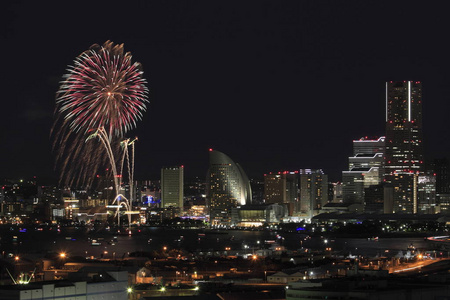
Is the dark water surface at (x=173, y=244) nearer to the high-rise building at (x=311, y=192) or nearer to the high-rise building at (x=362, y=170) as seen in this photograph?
the high-rise building at (x=362, y=170)

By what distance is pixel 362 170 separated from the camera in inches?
3551

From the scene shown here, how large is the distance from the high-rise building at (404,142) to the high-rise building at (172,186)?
87.9 feet

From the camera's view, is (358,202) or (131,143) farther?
(358,202)

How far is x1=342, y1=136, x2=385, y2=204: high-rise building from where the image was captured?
89.5 m

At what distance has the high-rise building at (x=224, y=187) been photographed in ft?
280

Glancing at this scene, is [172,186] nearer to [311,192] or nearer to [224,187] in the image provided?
[311,192]

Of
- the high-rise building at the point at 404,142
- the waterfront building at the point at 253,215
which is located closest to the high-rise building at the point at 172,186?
the waterfront building at the point at 253,215

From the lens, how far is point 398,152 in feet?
277

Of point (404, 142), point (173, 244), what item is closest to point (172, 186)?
point (404, 142)

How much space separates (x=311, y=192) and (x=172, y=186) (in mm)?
17290

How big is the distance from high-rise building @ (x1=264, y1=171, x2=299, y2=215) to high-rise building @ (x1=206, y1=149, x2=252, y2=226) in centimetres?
623

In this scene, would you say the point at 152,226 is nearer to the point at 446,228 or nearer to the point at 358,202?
the point at 358,202

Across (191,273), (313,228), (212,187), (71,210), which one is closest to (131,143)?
(191,273)

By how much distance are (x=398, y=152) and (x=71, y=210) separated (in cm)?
3689
